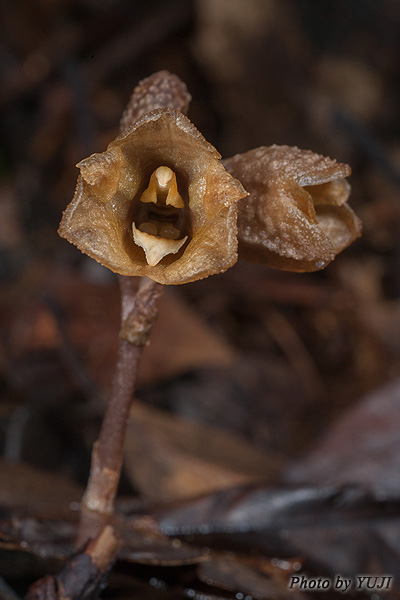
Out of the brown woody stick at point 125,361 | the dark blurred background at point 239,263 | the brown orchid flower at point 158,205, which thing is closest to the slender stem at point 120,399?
the brown woody stick at point 125,361

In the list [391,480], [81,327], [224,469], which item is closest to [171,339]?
[81,327]

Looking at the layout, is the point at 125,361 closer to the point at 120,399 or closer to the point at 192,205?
the point at 120,399

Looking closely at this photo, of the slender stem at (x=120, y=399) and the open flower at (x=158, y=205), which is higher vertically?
the open flower at (x=158, y=205)

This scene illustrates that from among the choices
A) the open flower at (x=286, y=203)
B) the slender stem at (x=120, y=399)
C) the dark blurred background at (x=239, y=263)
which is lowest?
the slender stem at (x=120, y=399)

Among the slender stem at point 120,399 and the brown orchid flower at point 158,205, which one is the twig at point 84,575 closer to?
the slender stem at point 120,399

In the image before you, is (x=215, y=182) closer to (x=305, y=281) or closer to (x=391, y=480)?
(x=391, y=480)

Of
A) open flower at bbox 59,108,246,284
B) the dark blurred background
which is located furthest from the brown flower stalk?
the dark blurred background

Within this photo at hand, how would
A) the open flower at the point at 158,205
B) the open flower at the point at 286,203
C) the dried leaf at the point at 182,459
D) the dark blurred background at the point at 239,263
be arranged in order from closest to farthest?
the open flower at the point at 158,205, the open flower at the point at 286,203, the dried leaf at the point at 182,459, the dark blurred background at the point at 239,263

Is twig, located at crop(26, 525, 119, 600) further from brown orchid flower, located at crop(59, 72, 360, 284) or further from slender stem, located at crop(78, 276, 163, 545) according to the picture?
brown orchid flower, located at crop(59, 72, 360, 284)
